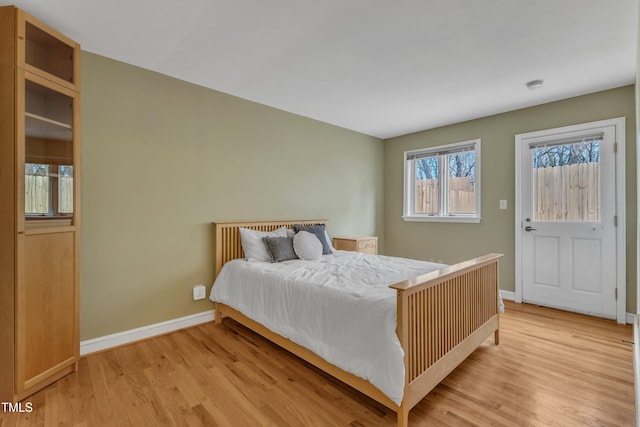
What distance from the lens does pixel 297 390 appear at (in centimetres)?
188

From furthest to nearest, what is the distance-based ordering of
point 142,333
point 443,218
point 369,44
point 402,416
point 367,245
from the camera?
point 443,218 → point 367,245 → point 142,333 → point 369,44 → point 402,416

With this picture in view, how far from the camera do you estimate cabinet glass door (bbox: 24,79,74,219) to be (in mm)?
1835

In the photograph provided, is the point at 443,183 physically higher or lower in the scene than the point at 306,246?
higher

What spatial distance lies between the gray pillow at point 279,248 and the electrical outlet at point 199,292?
742 millimetres

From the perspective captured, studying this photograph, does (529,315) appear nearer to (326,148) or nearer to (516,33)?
(516,33)

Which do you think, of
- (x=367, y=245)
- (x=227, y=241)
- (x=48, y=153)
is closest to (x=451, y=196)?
(x=367, y=245)

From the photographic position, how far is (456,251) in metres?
4.18

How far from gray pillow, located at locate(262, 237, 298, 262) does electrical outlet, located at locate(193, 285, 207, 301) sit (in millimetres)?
742

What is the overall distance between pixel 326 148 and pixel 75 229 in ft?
9.74

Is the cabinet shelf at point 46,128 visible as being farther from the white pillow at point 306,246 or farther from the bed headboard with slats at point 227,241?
the white pillow at point 306,246

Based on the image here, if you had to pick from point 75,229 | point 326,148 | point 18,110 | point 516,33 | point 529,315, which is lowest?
point 529,315

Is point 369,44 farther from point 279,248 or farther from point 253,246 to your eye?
point 253,246

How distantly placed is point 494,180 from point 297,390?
11.3 feet

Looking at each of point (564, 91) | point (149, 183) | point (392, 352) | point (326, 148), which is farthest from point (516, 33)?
point (149, 183)
